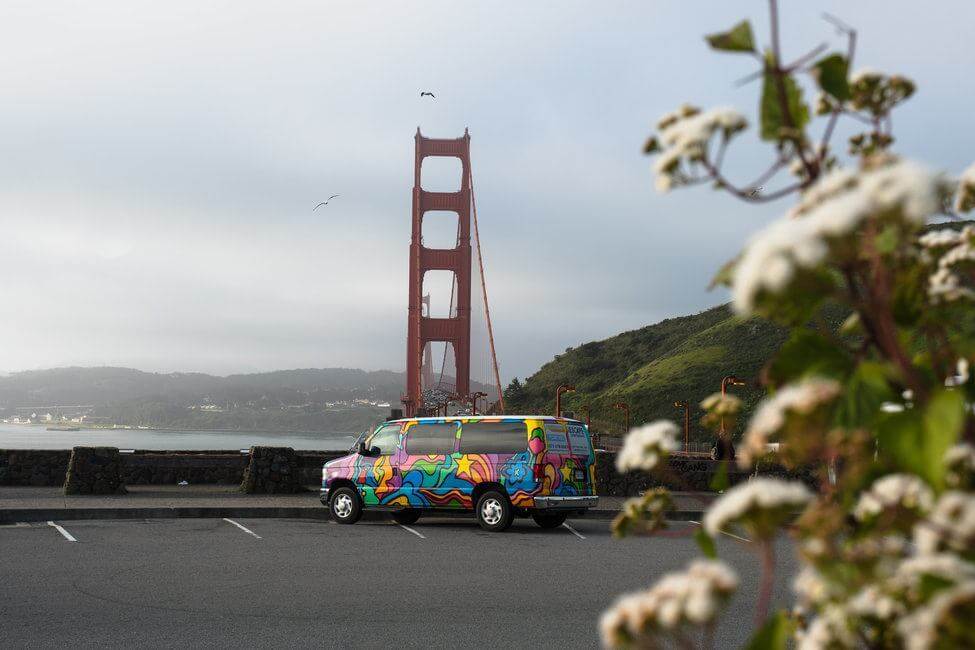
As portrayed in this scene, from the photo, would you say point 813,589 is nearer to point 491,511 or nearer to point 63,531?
point 491,511

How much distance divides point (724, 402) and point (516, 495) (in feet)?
45.2

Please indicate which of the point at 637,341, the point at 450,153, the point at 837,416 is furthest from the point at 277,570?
the point at 637,341

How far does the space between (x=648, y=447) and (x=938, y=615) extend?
80cm

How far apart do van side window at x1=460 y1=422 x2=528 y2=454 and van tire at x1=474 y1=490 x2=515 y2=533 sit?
690mm

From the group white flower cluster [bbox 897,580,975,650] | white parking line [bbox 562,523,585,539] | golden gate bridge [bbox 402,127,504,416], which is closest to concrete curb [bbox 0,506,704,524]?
white parking line [bbox 562,523,585,539]

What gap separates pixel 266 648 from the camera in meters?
7.52

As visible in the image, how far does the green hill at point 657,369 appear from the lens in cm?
8319

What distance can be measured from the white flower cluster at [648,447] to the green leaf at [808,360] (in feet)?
0.97

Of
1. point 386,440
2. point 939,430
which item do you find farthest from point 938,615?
point 386,440

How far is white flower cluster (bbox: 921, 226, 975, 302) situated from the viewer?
5.89 ft

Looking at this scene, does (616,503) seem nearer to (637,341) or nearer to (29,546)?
(29,546)

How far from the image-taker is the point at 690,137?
1661 mm

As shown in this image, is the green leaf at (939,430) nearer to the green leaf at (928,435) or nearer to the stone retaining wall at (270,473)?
the green leaf at (928,435)

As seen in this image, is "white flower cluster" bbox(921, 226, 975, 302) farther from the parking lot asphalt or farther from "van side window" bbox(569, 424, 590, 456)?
"van side window" bbox(569, 424, 590, 456)
